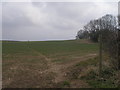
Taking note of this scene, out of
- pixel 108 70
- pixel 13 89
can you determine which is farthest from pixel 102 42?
pixel 13 89

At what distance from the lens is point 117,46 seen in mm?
5988

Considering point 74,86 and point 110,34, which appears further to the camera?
point 110,34

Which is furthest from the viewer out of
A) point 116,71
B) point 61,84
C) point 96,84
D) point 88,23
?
point 88,23

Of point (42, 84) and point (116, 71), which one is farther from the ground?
point (116, 71)

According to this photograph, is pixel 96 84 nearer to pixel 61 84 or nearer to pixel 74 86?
pixel 74 86

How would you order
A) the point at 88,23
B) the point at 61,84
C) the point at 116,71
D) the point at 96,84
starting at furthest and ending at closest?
the point at 88,23 < the point at 116,71 < the point at 61,84 < the point at 96,84

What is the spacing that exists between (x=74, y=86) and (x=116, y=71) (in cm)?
195

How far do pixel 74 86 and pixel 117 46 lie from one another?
2228 millimetres

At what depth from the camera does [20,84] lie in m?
5.95

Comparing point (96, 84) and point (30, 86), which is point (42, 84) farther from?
point (96, 84)

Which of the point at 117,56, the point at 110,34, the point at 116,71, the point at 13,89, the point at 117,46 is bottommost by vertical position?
the point at 13,89

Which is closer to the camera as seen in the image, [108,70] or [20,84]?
[20,84]

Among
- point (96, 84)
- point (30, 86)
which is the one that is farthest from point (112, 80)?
point (30, 86)

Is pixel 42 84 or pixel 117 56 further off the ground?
pixel 117 56
